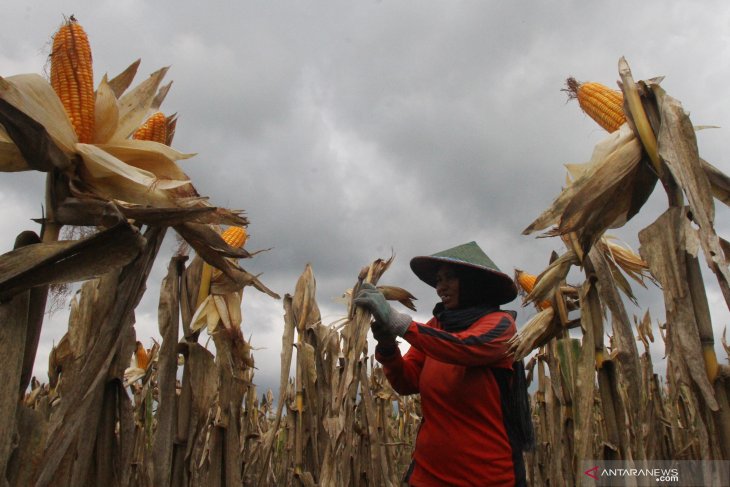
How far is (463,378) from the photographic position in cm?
306

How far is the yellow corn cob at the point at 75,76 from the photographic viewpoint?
1.75m

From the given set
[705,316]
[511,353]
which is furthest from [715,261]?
[511,353]

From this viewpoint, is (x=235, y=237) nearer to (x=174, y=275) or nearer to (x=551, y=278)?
(x=174, y=275)

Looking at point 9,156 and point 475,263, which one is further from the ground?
point 475,263

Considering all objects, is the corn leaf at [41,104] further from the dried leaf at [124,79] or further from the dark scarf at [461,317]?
the dark scarf at [461,317]

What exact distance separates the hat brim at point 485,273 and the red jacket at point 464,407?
0.28 metres

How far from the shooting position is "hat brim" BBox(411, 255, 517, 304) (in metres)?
3.41

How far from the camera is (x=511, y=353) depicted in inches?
118

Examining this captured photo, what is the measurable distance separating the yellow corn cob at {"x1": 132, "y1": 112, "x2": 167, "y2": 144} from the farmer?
4.44 feet

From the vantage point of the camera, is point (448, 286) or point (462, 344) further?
point (448, 286)

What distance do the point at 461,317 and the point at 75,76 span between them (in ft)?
7.95

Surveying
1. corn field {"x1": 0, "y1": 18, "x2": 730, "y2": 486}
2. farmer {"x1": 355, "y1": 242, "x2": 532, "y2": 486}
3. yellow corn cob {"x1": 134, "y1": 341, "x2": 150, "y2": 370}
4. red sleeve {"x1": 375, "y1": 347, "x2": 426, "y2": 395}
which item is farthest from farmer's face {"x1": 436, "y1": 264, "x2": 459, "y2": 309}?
yellow corn cob {"x1": 134, "y1": 341, "x2": 150, "y2": 370}

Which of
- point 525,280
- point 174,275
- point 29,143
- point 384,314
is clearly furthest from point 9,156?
point 525,280

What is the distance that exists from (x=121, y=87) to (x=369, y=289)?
64.7 inches
